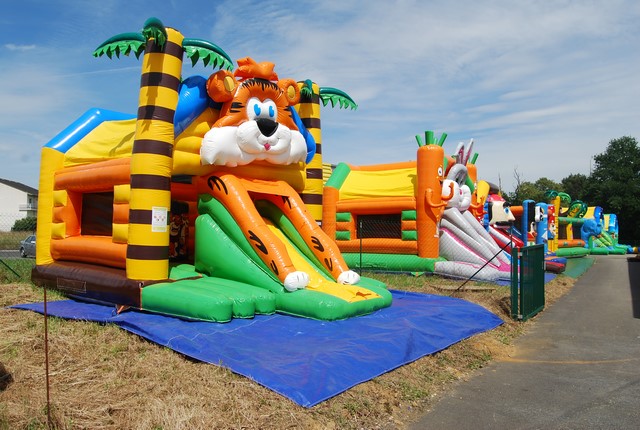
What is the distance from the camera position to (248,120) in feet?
26.0

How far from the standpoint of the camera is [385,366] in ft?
16.2

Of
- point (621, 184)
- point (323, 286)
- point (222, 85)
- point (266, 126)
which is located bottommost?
point (323, 286)

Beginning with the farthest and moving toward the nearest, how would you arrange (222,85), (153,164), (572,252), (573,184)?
(573,184)
(572,252)
(222,85)
(153,164)

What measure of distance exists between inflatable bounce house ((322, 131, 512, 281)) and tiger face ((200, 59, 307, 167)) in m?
4.60

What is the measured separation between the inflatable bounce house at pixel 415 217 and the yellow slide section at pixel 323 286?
413cm

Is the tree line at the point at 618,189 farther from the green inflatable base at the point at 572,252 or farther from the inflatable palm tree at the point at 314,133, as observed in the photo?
the inflatable palm tree at the point at 314,133

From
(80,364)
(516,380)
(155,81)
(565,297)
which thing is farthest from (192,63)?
(565,297)

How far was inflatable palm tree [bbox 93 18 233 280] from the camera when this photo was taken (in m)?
6.98

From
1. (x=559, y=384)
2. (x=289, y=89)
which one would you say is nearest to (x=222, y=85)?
(x=289, y=89)

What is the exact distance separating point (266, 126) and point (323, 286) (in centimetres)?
258

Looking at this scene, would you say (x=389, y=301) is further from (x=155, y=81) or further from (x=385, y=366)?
(x=155, y=81)

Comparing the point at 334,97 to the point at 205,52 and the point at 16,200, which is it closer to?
the point at 205,52

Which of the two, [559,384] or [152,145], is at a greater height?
[152,145]

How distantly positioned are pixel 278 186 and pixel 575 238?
24659 millimetres
